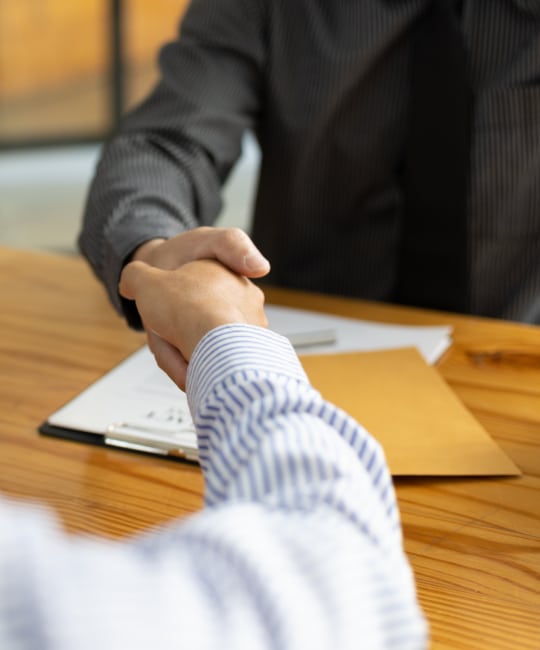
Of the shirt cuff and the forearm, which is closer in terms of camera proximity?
the shirt cuff

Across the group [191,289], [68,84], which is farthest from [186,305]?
[68,84]

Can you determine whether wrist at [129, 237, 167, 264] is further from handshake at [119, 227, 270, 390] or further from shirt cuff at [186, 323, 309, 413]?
shirt cuff at [186, 323, 309, 413]

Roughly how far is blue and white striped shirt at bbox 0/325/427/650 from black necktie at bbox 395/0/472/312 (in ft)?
2.25

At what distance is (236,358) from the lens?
0.49 meters

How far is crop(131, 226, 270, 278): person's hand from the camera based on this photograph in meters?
0.72

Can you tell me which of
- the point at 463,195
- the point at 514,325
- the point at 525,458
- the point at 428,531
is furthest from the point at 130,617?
the point at 463,195

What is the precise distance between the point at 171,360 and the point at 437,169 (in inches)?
21.9

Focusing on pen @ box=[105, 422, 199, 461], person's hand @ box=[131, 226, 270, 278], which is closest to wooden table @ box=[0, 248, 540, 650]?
pen @ box=[105, 422, 199, 461]

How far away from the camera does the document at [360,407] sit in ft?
2.25

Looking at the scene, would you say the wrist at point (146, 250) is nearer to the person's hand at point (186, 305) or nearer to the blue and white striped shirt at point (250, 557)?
the person's hand at point (186, 305)

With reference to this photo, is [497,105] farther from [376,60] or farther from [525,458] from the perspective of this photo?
[525,458]

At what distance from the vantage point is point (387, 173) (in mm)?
1184

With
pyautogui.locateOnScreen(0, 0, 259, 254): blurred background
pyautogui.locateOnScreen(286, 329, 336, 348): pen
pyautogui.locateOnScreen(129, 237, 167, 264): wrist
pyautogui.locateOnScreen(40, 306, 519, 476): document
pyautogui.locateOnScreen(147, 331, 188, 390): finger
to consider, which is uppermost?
pyautogui.locateOnScreen(147, 331, 188, 390): finger

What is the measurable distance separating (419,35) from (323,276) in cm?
32
